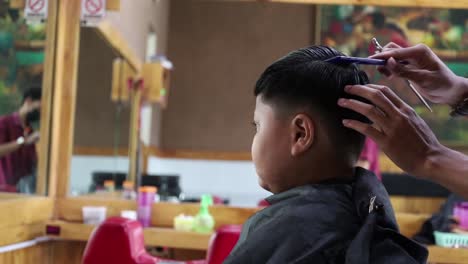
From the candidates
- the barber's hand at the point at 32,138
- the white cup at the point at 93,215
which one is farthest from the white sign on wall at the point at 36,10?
the white cup at the point at 93,215

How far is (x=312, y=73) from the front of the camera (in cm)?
94

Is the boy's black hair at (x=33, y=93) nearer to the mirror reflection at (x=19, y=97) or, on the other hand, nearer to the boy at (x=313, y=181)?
the mirror reflection at (x=19, y=97)

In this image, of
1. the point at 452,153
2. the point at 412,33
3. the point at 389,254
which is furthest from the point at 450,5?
the point at 412,33

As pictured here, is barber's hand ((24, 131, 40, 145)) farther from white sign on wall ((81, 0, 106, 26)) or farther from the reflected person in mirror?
white sign on wall ((81, 0, 106, 26))

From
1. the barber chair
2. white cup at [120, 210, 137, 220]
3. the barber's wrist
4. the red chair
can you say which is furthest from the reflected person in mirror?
the barber's wrist

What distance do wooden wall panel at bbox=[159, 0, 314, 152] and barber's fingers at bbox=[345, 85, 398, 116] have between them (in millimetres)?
3470

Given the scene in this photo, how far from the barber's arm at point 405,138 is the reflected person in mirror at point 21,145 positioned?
65.7 inches

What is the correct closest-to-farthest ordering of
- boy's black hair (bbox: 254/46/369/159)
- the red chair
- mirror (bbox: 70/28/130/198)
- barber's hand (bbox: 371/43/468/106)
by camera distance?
boy's black hair (bbox: 254/46/369/159), barber's hand (bbox: 371/43/468/106), the red chair, mirror (bbox: 70/28/130/198)

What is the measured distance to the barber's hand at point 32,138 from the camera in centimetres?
253

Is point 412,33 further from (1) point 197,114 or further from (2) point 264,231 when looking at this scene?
(2) point 264,231

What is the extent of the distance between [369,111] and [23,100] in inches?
75.0

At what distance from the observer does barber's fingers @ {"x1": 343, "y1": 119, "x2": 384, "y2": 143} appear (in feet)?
2.97

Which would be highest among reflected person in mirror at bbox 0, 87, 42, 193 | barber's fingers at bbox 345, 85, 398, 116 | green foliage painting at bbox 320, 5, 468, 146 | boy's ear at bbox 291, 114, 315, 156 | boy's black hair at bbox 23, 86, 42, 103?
green foliage painting at bbox 320, 5, 468, 146

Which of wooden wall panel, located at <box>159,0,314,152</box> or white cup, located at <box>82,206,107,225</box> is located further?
wooden wall panel, located at <box>159,0,314,152</box>
